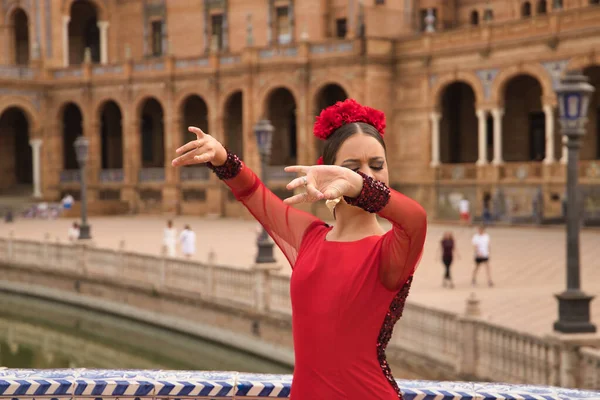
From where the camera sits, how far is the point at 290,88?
35625 mm

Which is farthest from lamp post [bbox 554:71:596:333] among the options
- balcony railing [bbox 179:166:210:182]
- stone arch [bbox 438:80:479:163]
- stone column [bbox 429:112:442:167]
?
balcony railing [bbox 179:166:210:182]

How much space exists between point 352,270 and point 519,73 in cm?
2868

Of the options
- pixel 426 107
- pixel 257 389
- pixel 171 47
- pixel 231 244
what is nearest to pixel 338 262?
pixel 257 389

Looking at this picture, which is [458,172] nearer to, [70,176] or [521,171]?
[521,171]

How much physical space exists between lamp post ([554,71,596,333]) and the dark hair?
6.43 metres

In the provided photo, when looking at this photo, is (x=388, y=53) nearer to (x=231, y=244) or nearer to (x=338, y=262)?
(x=231, y=244)

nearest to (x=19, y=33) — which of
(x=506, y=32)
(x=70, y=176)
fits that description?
(x=70, y=176)

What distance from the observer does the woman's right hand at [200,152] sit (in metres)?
3.12

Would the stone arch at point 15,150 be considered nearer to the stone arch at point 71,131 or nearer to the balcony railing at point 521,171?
the stone arch at point 71,131

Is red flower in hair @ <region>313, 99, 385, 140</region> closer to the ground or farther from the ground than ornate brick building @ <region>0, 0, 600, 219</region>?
closer to the ground

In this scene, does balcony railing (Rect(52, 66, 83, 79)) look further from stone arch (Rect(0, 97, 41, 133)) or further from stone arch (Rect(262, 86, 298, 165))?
stone arch (Rect(262, 86, 298, 165))

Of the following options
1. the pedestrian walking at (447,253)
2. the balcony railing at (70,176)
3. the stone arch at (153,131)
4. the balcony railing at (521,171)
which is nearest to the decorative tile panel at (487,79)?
the balcony railing at (521,171)

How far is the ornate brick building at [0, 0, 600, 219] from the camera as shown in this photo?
99.5ft

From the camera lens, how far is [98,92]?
41.5 m
